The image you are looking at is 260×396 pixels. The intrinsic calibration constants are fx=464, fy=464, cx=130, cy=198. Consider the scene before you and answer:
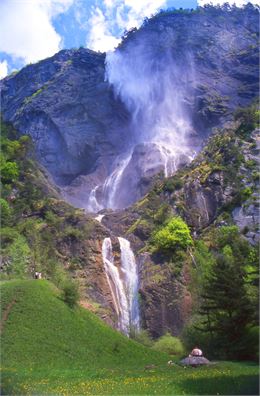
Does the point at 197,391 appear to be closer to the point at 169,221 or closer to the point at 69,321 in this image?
the point at 69,321

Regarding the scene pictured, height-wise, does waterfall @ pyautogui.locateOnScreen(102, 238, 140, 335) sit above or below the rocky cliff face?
below

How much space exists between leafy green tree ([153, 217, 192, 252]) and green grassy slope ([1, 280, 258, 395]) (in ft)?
80.7

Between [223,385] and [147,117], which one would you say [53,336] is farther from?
[147,117]

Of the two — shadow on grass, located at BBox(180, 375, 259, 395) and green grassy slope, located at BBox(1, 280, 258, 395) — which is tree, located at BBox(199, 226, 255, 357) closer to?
green grassy slope, located at BBox(1, 280, 258, 395)

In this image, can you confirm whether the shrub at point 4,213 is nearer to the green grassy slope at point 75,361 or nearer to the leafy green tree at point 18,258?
the leafy green tree at point 18,258

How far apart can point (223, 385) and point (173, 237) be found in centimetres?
3934

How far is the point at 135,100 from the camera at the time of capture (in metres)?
111

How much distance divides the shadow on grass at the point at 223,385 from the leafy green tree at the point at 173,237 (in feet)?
123

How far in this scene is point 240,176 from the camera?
208 feet

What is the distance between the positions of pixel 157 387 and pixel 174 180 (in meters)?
52.9

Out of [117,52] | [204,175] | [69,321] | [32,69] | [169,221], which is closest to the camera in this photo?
[69,321]

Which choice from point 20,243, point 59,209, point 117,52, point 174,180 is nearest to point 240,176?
point 174,180

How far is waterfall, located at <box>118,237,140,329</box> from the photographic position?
49625 millimetres

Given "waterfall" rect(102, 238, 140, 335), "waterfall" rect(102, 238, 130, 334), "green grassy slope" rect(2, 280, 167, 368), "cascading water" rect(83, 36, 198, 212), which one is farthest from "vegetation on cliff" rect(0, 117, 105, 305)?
"cascading water" rect(83, 36, 198, 212)
